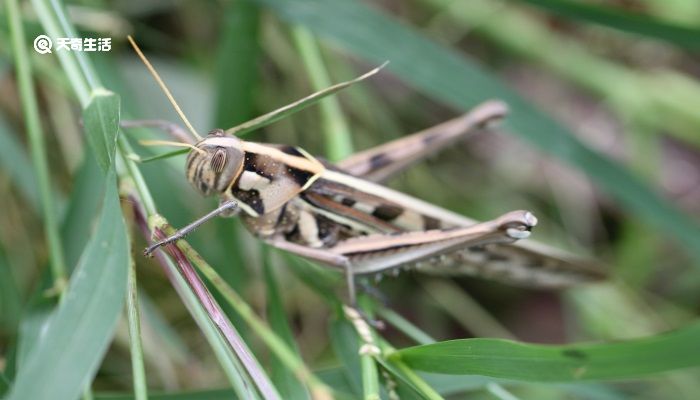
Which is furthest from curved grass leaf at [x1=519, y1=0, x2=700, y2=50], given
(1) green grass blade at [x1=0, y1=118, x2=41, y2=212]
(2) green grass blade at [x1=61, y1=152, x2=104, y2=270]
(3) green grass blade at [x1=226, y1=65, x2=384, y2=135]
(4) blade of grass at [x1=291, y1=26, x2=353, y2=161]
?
(1) green grass blade at [x1=0, y1=118, x2=41, y2=212]

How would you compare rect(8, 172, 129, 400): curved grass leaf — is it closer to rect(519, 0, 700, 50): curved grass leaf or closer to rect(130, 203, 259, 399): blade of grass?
rect(130, 203, 259, 399): blade of grass

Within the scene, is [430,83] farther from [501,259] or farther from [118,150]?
[118,150]

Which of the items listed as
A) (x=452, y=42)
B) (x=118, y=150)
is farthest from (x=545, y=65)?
(x=118, y=150)

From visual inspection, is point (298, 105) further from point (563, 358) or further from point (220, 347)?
point (563, 358)

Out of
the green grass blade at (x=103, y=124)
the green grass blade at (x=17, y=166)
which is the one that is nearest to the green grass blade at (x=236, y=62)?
the green grass blade at (x=17, y=166)

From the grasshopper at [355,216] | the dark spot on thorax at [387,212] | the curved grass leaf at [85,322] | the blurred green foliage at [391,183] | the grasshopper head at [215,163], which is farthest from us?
the dark spot on thorax at [387,212]

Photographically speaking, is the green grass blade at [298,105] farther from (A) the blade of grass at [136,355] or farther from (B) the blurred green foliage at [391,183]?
(A) the blade of grass at [136,355]
